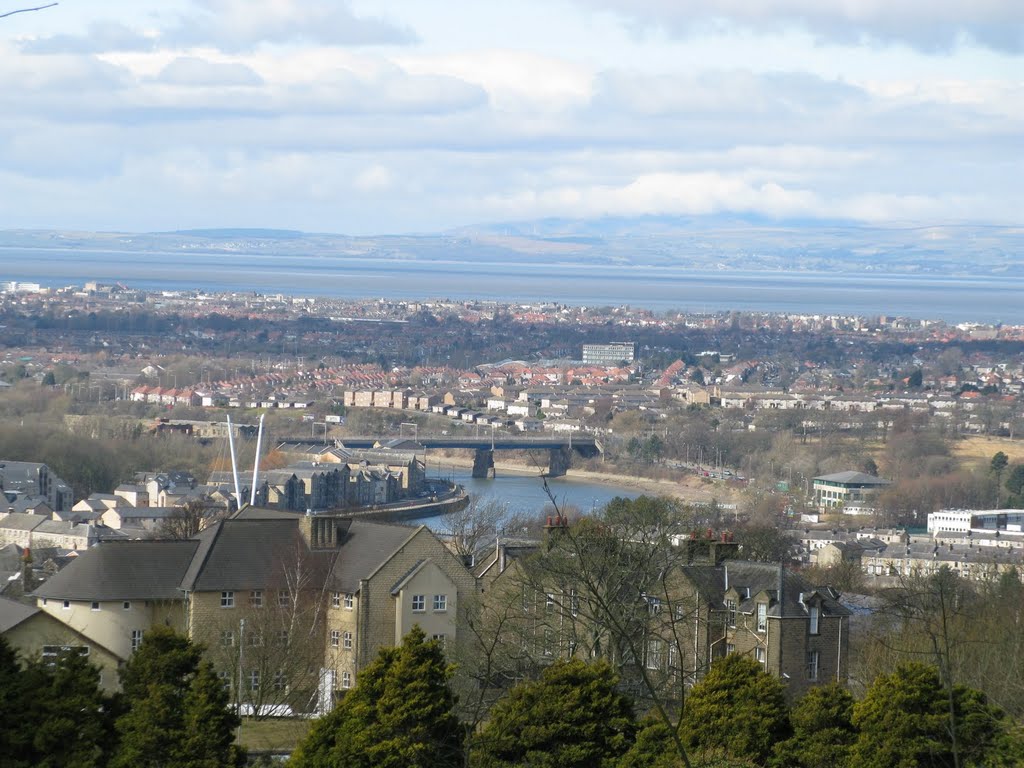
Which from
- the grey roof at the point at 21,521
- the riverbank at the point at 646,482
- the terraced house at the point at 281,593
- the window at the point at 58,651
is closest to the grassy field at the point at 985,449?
the riverbank at the point at 646,482

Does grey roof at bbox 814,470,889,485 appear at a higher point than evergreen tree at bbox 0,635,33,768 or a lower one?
lower

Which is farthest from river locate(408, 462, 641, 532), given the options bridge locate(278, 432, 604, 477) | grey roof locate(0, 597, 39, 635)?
grey roof locate(0, 597, 39, 635)

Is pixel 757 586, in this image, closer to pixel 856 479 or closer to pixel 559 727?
pixel 559 727

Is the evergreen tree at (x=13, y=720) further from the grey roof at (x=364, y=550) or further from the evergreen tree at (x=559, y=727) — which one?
the grey roof at (x=364, y=550)

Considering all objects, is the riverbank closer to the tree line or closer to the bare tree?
the bare tree

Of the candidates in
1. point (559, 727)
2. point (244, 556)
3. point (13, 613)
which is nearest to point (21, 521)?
point (244, 556)

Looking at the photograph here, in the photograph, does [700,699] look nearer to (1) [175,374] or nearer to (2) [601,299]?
(1) [175,374]
